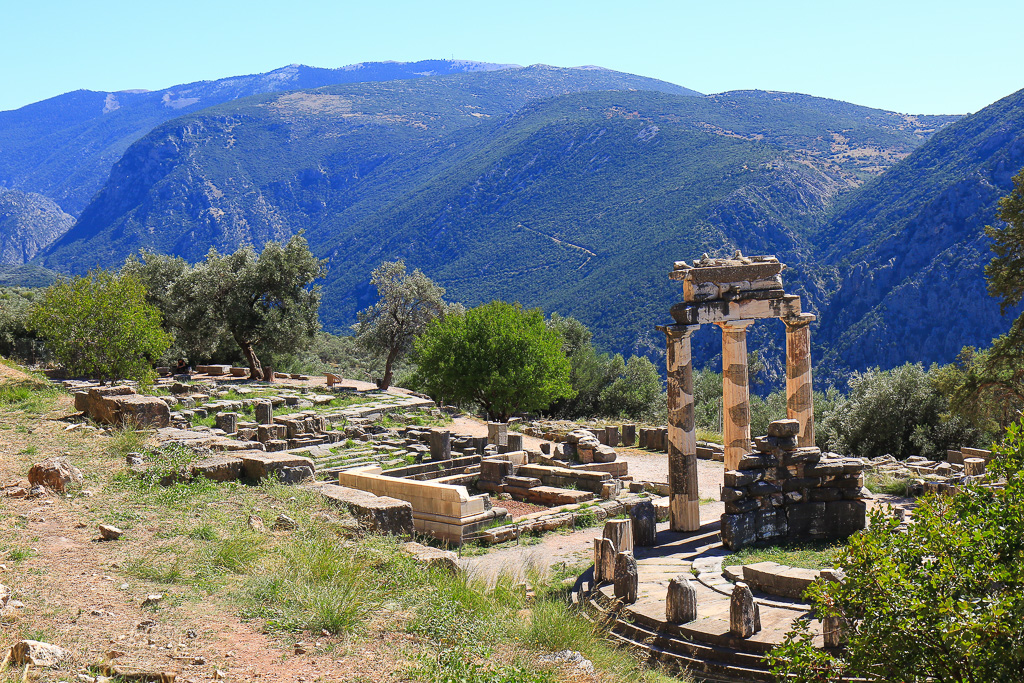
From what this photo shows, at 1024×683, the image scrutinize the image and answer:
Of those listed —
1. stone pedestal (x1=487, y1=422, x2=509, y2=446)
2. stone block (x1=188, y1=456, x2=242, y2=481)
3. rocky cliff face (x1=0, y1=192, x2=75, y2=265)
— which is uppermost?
rocky cliff face (x1=0, y1=192, x2=75, y2=265)

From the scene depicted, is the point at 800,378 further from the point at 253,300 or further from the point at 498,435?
the point at 253,300

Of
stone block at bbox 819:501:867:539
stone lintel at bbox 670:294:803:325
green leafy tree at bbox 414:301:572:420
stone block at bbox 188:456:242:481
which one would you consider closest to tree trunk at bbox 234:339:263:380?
green leafy tree at bbox 414:301:572:420

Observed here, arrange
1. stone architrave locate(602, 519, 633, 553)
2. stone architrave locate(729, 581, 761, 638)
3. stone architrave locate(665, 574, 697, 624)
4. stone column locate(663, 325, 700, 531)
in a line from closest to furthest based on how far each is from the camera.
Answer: stone architrave locate(729, 581, 761, 638), stone architrave locate(665, 574, 697, 624), stone architrave locate(602, 519, 633, 553), stone column locate(663, 325, 700, 531)

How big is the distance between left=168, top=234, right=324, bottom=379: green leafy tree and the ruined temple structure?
1202 inches

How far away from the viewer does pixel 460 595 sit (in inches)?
367

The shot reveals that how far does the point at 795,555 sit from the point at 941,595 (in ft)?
26.5

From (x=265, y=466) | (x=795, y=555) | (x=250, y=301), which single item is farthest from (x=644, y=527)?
(x=250, y=301)

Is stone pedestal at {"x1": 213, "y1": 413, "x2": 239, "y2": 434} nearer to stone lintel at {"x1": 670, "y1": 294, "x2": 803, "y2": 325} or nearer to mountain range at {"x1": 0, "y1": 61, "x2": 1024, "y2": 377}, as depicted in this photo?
stone lintel at {"x1": 670, "y1": 294, "x2": 803, "y2": 325}

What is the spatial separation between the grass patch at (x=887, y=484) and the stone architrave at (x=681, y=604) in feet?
42.2

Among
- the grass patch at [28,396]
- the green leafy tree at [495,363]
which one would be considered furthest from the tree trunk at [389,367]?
the grass patch at [28,396]

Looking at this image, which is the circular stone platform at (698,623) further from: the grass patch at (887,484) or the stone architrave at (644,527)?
the grass patch at (887,484)

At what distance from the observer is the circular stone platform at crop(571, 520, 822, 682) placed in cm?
978

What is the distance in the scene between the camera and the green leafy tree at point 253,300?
43000mm

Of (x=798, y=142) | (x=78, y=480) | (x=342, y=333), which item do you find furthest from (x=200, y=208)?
(x=78, y=480)
